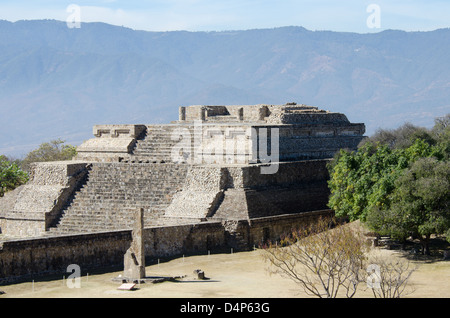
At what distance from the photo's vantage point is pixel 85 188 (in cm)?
3516

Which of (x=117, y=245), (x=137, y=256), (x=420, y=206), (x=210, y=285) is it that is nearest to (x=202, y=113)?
(x=117, y=245)

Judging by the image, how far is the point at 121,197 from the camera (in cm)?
3388

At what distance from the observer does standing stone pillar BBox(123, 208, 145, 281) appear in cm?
2531

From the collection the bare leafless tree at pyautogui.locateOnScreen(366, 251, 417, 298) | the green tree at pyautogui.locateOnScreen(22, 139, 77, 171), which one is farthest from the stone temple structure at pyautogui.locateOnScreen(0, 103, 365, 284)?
the green tree at pyautogui.locateOnScreen(22, 139, 77, 171)

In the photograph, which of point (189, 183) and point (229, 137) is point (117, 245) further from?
point (229, 137)

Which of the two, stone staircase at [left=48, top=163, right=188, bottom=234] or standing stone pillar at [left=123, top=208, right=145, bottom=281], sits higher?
stone staircase at [left=48, top=163, right=188, bottom=234]

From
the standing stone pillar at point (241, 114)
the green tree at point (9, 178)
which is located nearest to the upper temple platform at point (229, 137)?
the standing stone pillar at point (241, 114)

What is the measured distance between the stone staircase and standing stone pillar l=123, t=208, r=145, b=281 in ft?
19.6

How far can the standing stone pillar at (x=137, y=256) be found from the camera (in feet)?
83.0

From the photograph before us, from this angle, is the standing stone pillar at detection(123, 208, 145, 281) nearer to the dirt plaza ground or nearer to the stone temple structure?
the dirt plaza ground

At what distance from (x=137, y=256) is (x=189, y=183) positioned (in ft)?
25.4

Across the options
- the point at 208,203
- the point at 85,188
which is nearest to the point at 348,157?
the point at 208,203

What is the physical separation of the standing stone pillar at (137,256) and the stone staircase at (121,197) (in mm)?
5982
